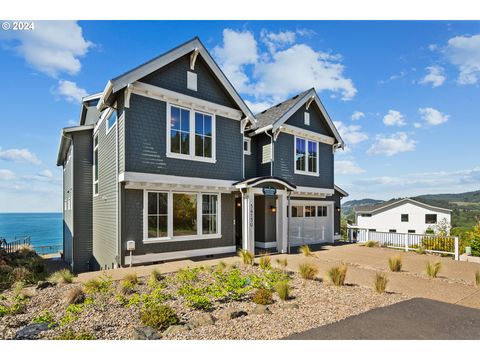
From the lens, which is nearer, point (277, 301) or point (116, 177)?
point (277, 301)

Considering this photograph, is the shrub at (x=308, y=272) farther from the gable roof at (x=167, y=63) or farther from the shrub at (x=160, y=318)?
the gable roof at (x=167, y=63)

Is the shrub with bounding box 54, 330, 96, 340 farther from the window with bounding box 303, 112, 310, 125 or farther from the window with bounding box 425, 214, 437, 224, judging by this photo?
the window with bounding box 425, 214, 437, 224

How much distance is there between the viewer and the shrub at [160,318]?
4.65 m

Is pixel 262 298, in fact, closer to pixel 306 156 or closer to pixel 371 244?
pixel 306 156

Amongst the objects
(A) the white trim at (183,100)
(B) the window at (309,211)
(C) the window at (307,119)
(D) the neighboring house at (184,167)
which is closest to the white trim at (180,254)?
(D) the neighboring house at (184,167)

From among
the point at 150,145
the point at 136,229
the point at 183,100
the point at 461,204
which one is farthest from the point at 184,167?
the point at 461,204

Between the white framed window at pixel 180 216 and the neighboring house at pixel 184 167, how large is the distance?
37 millimetres

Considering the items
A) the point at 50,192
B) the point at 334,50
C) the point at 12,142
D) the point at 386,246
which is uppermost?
the point at 334,50

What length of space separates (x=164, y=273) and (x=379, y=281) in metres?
5.93

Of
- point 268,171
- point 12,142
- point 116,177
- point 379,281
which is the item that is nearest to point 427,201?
point 268,171

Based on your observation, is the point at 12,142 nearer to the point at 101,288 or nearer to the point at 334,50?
the point at 101,288

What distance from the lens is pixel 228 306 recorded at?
5750 mm

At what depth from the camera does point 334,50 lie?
478 inches
